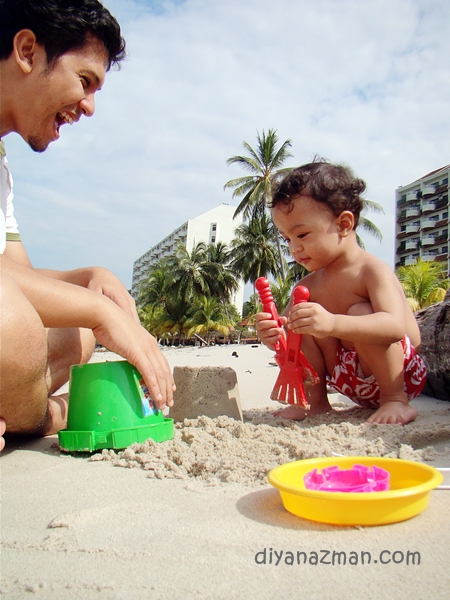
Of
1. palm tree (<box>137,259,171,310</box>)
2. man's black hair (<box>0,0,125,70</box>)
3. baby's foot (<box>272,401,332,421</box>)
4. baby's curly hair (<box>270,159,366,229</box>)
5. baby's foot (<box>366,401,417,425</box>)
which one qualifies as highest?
palm tree (<box>137,259,171,310</box>)

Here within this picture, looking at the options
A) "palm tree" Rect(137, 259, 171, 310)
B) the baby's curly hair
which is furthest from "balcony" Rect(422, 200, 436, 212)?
the baby's curly hair

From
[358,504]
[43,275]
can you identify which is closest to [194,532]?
[358,504]

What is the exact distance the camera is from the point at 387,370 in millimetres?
2152

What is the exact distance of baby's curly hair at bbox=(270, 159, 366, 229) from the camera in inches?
90.4

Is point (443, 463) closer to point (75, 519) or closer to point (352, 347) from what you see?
point (352, 347)

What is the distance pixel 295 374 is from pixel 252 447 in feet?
2.15

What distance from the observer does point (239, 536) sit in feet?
3.09

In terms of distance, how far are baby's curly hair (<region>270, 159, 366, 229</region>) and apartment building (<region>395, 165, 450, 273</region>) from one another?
4905cm

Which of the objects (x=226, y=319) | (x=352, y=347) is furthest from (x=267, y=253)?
(x=352, y=347)

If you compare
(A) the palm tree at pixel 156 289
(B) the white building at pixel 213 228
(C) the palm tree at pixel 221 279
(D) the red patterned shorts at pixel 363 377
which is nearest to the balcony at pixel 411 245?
(B) the white building at pixel 213 228

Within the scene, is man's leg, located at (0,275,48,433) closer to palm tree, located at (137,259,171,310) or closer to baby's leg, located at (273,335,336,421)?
baby's leg, located at (273,335,336,421)

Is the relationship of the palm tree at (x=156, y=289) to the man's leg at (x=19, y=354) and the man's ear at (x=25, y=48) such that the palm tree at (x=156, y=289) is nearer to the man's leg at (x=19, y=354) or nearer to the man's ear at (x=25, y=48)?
the man's ear at (x=25, y=48)

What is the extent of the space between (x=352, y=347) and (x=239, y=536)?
59.2 inches

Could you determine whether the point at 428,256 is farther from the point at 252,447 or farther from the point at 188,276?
the point at 252,447
